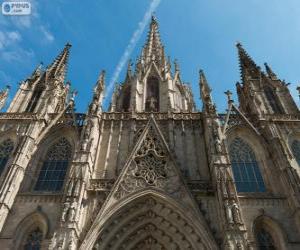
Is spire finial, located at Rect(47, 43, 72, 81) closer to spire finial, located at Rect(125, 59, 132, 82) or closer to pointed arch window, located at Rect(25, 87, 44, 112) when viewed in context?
pointed arch window, located at Rect(25, 87, 44, 112)

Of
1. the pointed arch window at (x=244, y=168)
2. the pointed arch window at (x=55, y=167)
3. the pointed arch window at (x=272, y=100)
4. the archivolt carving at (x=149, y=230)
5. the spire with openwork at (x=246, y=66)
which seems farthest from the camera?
the spire with openwork at (x=246, y=66)

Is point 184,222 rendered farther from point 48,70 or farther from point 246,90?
point 48,70

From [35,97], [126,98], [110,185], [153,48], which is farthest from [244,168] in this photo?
[153,48]

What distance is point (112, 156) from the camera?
1806cm

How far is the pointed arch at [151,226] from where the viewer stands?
1395 cm

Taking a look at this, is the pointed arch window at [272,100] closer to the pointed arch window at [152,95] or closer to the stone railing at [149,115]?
the stone railing at [149,115]

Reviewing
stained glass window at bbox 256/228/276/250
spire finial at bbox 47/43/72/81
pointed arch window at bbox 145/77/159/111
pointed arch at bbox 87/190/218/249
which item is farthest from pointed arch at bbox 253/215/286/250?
spire finial at bbox 47/43/72/81

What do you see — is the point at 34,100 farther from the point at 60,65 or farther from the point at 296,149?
the point at 296,149

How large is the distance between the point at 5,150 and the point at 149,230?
10.9 metres

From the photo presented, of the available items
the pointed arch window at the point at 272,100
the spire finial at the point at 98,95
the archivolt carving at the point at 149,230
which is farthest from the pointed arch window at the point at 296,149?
the spire finial at the point at 98,95

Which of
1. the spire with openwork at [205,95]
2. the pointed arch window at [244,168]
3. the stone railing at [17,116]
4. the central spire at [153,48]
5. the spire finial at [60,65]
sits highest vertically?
the central spire at [153,48]

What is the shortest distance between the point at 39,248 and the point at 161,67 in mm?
20057

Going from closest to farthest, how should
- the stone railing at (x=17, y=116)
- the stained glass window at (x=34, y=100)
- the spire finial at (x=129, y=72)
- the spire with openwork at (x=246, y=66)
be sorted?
the stone railing at (x=17, y=116)
the stained glass window at (x=34, y=100)
the spire with openwork at (x=246, y=66)
the spire finial at (x=129, y=72)

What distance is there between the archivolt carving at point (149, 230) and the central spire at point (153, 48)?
18.2m
